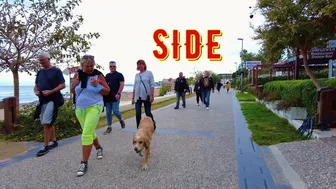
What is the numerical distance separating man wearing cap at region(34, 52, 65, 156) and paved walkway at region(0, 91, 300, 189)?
0.54 meters

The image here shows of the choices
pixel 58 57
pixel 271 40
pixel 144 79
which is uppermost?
pixel 271 40

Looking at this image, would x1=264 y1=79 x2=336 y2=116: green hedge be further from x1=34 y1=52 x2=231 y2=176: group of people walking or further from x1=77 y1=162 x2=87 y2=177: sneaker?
x1=77 y1=162 x2=87 y2=177: sneaker

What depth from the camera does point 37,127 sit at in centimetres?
641

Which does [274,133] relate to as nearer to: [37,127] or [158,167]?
[158,167]

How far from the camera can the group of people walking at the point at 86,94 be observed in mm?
3770

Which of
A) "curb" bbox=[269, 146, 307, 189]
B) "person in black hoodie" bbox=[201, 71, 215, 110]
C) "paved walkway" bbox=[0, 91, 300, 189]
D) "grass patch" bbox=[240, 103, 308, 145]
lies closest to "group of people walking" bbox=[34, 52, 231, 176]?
"paved walkway" bbox=[0, 91, 300, 189]

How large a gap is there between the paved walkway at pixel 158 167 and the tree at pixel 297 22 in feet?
10.8

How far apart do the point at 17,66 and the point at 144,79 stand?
3.94 metres

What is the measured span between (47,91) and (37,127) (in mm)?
2399

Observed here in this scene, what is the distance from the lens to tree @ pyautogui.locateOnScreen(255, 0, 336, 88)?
635cm

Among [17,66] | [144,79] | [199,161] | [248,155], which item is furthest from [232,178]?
[17,66]

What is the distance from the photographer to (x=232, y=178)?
339 cm

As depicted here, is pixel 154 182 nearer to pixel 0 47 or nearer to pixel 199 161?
pixel 199 161

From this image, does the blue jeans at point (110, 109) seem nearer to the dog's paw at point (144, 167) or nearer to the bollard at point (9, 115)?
the bollard at point (9, 115)
